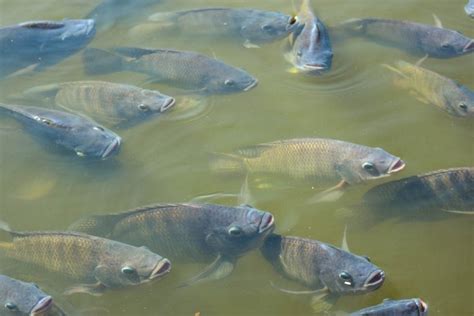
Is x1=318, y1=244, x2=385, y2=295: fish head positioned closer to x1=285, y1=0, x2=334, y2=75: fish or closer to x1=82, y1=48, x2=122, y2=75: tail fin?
x1=285, y1=0, x2=334, y2=75: fish

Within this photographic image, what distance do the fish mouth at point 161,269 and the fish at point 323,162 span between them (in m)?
1.02

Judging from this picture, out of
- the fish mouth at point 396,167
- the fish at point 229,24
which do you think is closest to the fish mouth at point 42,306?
the fish mouth at point 396,167

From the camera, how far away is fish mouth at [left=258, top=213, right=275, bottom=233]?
3539mm

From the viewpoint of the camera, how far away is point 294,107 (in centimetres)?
480

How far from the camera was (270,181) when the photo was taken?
13.5 ft

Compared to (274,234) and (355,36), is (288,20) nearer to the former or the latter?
(355,36)

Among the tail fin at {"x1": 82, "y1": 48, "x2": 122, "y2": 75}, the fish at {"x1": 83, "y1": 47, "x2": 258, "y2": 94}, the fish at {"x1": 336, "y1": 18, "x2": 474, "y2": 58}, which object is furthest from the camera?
the tail fin at {"x1": 82, "y1": 48, "x2": 122, "y2": 75}

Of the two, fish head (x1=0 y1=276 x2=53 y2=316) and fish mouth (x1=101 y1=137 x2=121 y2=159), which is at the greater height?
fish mouth (x1=101 y1=137 x2=121 y2=159)

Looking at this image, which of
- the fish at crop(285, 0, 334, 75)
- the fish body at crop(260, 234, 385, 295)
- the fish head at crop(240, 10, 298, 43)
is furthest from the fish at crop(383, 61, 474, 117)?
the fish body at crop(260, 234, 385, 295)

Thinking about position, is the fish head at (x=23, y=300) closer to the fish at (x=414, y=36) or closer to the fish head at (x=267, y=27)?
the fish head at (x=267, y=27)

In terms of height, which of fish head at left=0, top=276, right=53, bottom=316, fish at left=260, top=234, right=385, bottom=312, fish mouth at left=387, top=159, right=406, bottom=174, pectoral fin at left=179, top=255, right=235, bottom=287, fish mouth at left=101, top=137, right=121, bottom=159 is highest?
fish mouth at left=101, top=137, right=121, bottom=159

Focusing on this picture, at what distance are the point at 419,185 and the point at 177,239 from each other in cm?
155

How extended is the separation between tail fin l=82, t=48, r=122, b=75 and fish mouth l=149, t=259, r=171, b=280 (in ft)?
7.73

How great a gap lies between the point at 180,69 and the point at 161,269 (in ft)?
6.84
